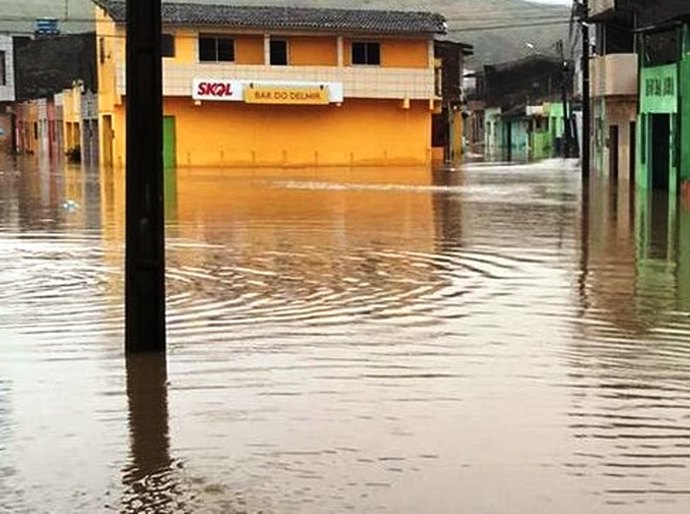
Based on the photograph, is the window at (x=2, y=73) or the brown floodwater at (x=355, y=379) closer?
the brown floodwater at (x=355, y=379)

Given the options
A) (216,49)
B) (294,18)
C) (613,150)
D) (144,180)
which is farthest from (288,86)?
(144,180)

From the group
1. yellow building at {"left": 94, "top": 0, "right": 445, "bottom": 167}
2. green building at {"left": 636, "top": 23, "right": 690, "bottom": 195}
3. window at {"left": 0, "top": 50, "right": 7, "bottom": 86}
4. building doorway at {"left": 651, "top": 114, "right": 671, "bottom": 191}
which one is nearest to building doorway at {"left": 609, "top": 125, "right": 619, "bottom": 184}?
green building at {"left": 636, "top": 23, "right": 690, "bottom": 195}

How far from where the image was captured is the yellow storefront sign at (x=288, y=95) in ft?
183

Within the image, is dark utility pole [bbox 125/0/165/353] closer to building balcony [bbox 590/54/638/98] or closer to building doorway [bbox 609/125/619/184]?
building balcony [bbox 590/54/638/98]

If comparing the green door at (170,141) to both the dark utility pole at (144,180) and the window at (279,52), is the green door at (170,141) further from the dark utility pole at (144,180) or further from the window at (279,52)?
the dark utility pole at (144,180)

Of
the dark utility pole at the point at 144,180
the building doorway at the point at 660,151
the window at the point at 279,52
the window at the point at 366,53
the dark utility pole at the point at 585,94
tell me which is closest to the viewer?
the dark utility pole at the point at 144,180

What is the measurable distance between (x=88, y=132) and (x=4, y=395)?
62107 millimetres

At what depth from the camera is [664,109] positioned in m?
33.5

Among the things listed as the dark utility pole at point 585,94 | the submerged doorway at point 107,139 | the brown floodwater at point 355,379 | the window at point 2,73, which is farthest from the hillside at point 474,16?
the brown floodwater at point 355,379

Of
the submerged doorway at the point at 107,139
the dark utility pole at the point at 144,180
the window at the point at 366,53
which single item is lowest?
Result: the dark utility pole at the point at 144,180

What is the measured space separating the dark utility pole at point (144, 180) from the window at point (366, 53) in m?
49.1

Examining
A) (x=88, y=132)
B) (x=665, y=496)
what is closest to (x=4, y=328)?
(x=665, y=496)

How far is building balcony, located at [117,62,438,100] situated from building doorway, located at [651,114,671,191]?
23.0m

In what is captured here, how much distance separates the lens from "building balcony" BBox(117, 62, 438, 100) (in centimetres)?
5516
